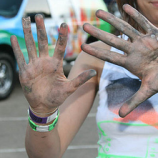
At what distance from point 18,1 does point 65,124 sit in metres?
5.07

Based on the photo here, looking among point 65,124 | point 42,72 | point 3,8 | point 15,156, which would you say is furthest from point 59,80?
point 3,8

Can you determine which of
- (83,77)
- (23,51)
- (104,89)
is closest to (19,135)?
(23,51)

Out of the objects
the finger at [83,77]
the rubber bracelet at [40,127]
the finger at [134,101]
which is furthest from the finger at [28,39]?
the finger at [134,101]

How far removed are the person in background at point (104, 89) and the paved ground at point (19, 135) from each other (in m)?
2.42

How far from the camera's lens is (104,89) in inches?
69.8

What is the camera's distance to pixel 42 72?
1466 millimetres

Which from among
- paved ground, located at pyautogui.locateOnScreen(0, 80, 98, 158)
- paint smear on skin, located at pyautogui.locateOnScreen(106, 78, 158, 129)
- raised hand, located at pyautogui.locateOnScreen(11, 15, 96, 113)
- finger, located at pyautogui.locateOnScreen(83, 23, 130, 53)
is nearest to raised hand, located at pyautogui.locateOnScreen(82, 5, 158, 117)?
finger, located at pyautogui.locateOnScreen(83, 23, 130, 53)

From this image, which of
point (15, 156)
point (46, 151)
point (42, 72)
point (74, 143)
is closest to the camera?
point (42, 72)

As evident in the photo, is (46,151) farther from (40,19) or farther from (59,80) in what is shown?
(40,19)

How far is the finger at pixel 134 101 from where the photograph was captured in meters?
1.33

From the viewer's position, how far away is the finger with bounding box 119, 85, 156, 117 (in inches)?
52.2

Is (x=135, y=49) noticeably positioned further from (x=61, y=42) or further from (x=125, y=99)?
(x=125, y=99)

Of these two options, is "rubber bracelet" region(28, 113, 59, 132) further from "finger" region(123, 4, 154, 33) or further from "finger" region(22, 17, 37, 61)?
"finger" region(123, 4, 154, 33)

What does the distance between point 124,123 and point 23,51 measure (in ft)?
15.8
